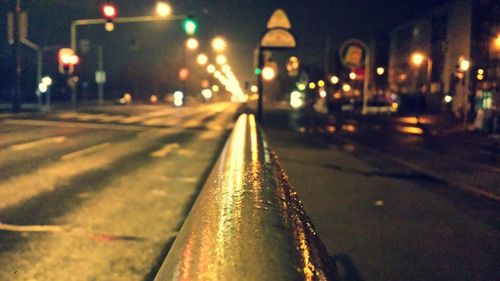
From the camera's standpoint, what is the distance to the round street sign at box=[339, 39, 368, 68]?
24.7 meters

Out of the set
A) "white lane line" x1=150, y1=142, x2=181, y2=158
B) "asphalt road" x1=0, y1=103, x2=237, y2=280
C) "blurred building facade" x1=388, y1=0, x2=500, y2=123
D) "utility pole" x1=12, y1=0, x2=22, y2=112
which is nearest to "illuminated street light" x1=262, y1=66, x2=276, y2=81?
"white lane line" x1=150, y1=142, x2=181, y2=158

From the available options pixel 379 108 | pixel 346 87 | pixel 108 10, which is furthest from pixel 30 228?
pixel 346 87

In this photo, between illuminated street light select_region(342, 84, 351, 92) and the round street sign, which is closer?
the round street sign

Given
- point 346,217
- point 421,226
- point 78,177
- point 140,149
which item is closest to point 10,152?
point 140,149

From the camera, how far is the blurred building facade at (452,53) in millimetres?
39281

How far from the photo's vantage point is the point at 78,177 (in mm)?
12789

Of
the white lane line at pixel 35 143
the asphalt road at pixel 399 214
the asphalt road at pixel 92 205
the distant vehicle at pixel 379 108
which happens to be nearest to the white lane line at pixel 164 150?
the asphalt road at pixel 92 205

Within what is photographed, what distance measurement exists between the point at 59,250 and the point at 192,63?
125 meters

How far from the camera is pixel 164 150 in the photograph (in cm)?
1953

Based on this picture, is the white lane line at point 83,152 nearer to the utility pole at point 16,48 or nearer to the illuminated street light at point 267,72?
the illuminated street light at point 267,72

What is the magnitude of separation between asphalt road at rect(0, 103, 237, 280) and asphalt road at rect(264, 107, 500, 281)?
7.21 ft

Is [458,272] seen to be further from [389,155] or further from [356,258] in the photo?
[389,155]

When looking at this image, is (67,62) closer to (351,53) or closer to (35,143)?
(35,143)

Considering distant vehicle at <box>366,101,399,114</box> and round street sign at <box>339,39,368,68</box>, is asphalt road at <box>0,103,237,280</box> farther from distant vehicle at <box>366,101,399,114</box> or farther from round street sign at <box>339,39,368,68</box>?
distant vehicle at <box>366,101,399,114</box>
